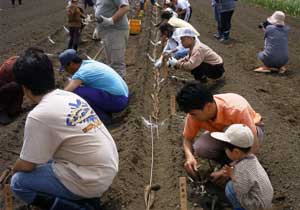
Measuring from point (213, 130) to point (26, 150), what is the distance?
161 cm

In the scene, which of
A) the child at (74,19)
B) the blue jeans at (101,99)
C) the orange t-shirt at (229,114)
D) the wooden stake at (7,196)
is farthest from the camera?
the child at (74,19)

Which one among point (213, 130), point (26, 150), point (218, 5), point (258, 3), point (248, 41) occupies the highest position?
point (26, 150)

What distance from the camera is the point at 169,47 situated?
26.2 ft

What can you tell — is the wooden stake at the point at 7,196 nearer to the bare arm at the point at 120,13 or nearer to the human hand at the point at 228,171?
the human hand at the point at 228,171

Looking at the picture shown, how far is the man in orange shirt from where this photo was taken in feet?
11.2

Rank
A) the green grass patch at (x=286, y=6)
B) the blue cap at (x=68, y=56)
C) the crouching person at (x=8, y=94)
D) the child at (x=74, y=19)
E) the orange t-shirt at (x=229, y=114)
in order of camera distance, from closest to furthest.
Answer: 1. the orange t-shirt at (x=229, y=114)
2. the blue cap at (x=68, y=56)
3. the crouching person at (x=8, y=94)
4. the child at (x=74, y=19)
5. the green grass patch at (x=286, y=6)

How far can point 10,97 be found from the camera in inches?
230

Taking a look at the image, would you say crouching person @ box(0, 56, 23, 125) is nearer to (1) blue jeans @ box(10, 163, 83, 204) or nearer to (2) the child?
(1) blue jeans @ box(10, 163, 83, 204)

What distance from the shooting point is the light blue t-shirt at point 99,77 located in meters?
5.07

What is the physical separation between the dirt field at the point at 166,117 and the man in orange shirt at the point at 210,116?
0.44 m

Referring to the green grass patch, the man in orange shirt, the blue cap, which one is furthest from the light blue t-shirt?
the green grass patch

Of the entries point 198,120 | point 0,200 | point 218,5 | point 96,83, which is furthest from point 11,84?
point 218,5

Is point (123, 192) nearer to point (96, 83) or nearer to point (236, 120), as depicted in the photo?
point (236, 120)

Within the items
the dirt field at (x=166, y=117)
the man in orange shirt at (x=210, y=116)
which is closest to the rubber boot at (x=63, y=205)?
the dirt field at (x=166, y=117)
